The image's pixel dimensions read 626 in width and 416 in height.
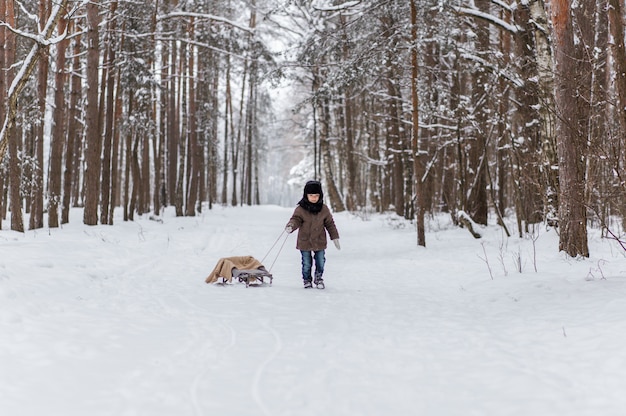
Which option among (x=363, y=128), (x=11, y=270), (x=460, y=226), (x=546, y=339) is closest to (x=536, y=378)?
(x=546, y=339)

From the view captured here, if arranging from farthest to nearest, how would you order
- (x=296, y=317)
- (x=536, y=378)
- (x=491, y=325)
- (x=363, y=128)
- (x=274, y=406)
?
(x=363, y=128) → (x=296, y=317) → (x=491, y=325) → (x=536, y=378) → (x=274, y=406)

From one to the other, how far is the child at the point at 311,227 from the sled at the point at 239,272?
0.69m

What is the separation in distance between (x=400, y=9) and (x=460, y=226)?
6818 millimetres

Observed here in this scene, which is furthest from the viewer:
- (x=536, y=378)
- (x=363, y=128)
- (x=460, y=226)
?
(x=363, y=128)

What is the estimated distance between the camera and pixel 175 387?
3.33 m

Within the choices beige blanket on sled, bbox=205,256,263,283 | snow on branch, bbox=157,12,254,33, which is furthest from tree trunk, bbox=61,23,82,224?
beige blanket on sled, bbox=205,256,263,283

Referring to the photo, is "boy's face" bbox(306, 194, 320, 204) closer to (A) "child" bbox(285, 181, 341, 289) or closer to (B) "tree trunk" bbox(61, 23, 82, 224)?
(A) "child" bbox(285, 181, 341, 289)

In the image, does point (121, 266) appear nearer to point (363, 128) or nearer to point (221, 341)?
point (221, 341)

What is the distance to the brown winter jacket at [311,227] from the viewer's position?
8.08 m

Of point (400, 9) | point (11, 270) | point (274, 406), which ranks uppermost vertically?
point (400, 9)

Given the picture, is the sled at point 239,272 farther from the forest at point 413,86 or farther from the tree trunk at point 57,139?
the tree trunk at point 57,139

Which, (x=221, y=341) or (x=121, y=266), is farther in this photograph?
(x=121, y=266)

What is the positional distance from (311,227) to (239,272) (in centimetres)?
144

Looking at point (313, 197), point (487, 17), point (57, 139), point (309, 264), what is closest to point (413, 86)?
point (487, 17)
